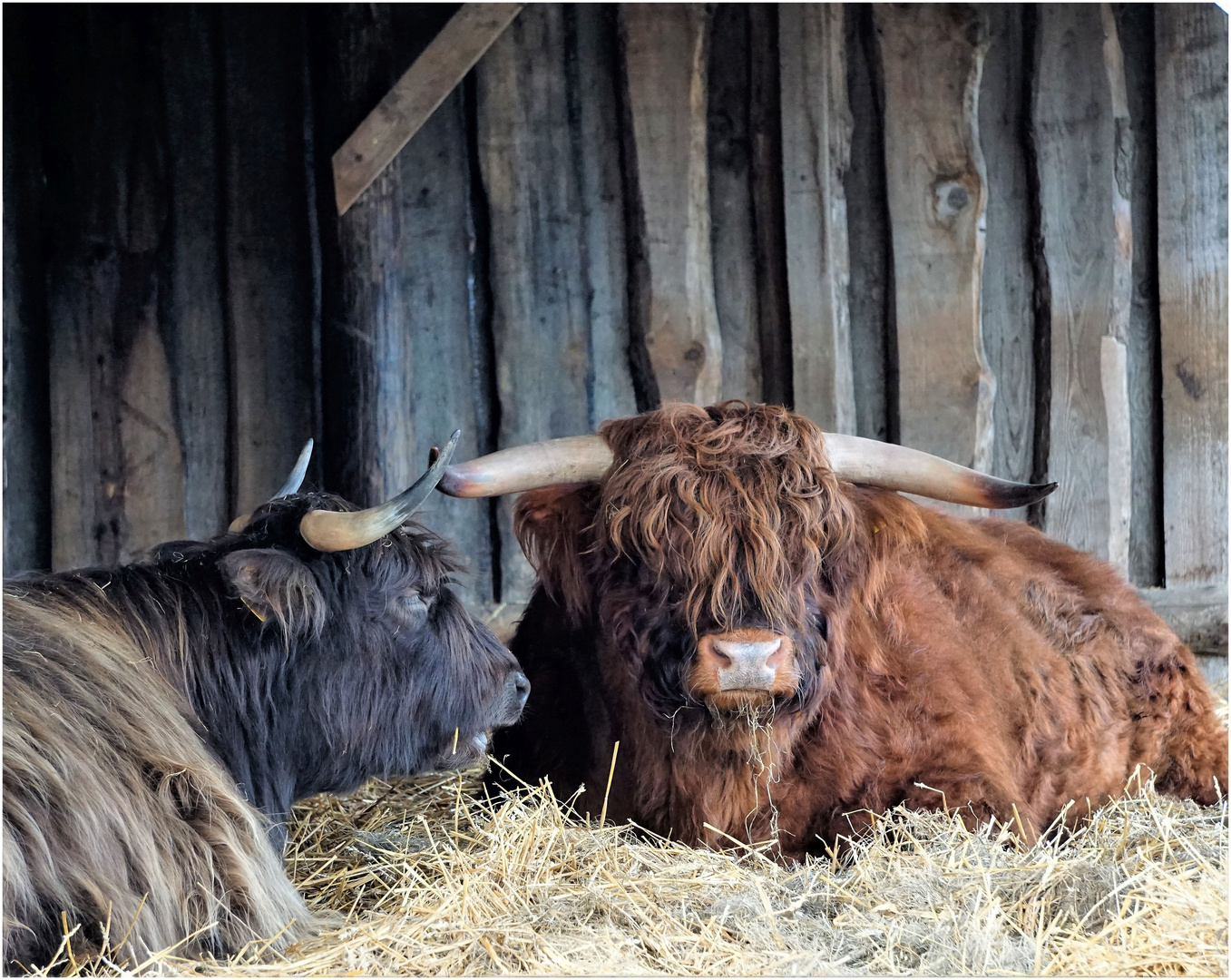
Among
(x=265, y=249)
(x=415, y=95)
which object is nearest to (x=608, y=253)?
(x=415, y=95)

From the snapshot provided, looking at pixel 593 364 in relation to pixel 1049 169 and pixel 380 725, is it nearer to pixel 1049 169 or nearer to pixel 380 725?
pixel 1049 169

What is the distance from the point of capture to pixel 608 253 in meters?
5.33

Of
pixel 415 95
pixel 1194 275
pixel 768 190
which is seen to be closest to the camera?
pixel 415 95

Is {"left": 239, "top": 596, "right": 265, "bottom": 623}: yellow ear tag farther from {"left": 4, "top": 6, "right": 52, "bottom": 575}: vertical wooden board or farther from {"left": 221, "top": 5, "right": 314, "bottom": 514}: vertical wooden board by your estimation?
{"left": 4, "top": 6, "right": 52, "bottom": 575}: vertical wooden board

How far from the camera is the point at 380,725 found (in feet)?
10.4


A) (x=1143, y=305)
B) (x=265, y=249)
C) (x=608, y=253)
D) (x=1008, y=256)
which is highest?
(x=265, y=249)

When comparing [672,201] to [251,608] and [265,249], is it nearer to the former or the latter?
[265,249]

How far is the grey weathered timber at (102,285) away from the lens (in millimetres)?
5383

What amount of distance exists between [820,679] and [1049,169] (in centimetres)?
301

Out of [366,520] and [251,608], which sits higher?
[366,520]

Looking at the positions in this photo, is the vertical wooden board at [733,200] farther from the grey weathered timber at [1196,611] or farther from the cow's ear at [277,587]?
the cow's ear at [277,587]

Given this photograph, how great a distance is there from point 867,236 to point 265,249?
109 inches

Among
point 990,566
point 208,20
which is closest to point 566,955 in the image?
point 990,566

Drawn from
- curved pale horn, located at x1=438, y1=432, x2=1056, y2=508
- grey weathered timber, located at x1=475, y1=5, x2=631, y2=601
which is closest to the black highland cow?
curved pale horn, located at x1=438, y1=432, x2=1056, y2=508
